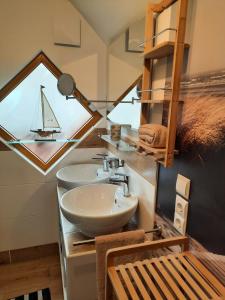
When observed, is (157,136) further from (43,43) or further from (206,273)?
(43,43)

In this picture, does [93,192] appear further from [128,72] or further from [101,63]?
[101,63]

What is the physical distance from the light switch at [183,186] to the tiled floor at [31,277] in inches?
62.3

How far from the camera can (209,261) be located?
81 centimetres

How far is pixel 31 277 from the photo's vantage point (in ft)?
6.80

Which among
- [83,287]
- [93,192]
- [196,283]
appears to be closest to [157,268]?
[196,283]

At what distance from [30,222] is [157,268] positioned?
1734 mm

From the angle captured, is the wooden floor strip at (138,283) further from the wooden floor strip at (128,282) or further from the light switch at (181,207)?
the light switch at (181,207)

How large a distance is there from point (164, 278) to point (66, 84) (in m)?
1.67

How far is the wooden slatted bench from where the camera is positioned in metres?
0.71

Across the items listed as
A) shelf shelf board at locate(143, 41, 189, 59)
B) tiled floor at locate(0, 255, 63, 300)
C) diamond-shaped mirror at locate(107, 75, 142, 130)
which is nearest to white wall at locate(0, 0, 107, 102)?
diamond-shaped mirror at locate(107, 75, 142, 130)

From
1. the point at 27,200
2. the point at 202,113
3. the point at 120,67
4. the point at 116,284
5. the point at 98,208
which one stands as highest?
the point at 120,67

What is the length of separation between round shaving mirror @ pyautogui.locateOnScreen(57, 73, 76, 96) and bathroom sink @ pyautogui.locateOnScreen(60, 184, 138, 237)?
89cm

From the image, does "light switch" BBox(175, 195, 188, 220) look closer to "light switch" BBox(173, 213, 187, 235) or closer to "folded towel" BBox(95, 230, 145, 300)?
"light switch" BBox(173, 213, 187, 235)

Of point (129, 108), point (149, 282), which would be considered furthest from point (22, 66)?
point (149, 282)
